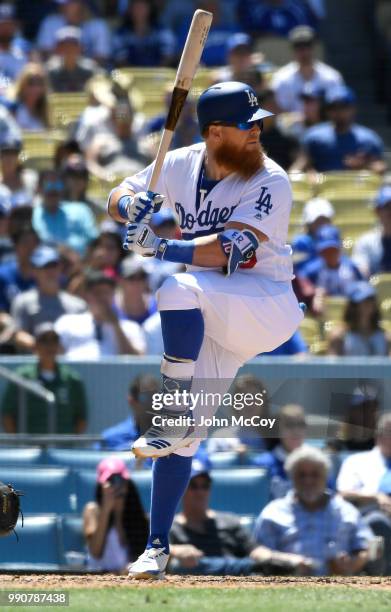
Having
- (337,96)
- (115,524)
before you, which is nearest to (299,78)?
(337,96)

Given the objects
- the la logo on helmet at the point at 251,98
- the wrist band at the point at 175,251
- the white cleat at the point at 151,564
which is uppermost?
the la logo on helmet at the point at 251,98

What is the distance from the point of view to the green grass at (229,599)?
455cm

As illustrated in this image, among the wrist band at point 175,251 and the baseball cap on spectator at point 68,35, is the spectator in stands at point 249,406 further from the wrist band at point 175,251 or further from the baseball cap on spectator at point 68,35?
the baseball cap on spectator at point 68,35

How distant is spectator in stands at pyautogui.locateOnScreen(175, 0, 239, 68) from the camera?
442 inches

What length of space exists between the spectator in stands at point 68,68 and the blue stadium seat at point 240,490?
189 inches

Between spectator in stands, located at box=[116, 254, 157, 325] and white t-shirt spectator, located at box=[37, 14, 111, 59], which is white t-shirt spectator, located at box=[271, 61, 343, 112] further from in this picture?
spectator in stands, located at box=[116, 254, 157, 325]

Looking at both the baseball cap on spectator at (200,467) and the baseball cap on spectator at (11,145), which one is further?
the baseball cap on spectator at (11,145)

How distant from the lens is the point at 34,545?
653 cm

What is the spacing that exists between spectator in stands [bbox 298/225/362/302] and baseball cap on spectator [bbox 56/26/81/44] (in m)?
2.95

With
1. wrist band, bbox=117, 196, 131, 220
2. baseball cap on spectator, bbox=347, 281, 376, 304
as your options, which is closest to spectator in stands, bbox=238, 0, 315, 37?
baseball cap on spectator, bbox=347, 281, 376, 304

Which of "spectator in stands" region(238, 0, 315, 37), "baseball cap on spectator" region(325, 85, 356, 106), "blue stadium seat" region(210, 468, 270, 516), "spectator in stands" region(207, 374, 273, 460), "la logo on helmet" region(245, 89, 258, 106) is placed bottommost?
"blue stadium seat" region(210, 468, 270, 516)

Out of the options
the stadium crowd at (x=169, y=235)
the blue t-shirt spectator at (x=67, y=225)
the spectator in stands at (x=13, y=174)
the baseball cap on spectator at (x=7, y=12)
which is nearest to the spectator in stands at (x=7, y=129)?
the stadium crowd at (x=169, y=235)

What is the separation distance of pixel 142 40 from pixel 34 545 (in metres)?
5.71

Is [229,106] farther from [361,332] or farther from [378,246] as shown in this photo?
[378,246]
